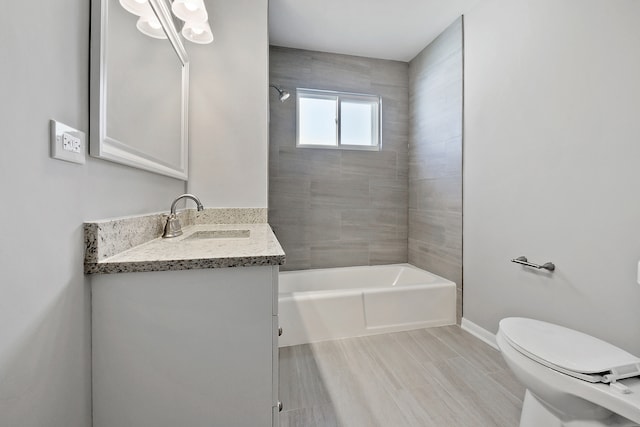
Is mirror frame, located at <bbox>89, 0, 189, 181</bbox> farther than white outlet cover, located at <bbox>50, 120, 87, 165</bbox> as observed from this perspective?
Yes

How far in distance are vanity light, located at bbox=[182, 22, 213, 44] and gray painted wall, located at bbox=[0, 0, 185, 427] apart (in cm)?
80

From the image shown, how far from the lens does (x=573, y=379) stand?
931 mm

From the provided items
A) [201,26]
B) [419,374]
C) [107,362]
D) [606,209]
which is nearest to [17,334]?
[107,362]

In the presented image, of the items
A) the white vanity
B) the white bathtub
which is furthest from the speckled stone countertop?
the white bathtub

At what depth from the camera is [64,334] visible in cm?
72

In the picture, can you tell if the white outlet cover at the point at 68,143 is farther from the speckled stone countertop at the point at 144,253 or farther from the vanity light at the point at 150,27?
the vanity light at the point at 150,27

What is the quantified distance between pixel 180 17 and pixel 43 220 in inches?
53.1

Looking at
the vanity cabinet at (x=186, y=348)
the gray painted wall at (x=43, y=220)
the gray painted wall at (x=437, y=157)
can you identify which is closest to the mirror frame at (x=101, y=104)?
the gray painted wall at (x=43, y=220)

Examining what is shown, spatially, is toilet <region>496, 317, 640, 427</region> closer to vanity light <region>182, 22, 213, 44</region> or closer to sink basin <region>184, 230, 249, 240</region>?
sink basin <region>184, 230, 249, 240</region>

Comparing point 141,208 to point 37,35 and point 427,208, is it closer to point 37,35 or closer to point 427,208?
point 37,35

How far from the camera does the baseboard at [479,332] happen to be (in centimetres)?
199

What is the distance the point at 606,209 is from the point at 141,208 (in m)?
2.24

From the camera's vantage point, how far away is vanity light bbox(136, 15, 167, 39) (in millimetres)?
1205

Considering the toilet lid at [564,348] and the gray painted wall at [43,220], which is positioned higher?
the gray painted wall at [43,220]
